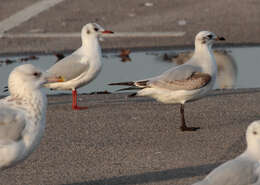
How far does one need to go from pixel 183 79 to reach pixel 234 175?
3.79 m

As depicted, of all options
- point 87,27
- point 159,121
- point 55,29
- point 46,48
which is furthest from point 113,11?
point 159,121

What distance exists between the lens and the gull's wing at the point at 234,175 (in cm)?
546

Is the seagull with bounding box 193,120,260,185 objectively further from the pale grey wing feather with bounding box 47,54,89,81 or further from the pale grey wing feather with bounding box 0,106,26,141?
the pale grey wing feather with bounding box 47,54,89,81

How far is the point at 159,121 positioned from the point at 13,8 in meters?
11.2

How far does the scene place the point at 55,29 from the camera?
694 inches

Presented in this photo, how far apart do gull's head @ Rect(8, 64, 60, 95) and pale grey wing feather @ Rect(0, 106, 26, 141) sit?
0.21 m

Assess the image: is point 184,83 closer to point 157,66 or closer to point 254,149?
point 254,149

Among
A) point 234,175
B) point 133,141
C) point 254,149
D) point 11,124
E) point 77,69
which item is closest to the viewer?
point 234,175

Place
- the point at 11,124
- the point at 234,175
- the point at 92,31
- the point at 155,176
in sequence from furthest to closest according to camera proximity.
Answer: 1. the point at 92,31
2. the point at 155,176
3. the point at 11,124
4. the point at 234,175

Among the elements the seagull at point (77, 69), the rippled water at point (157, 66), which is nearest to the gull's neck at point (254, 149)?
the seagull at point (77, 69)

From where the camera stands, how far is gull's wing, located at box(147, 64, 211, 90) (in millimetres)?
9172

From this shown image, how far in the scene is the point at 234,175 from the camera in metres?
5.52

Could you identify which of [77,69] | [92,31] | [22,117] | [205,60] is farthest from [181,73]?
[22,117]

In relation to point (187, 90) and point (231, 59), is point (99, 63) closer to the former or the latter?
point (187, 90)
